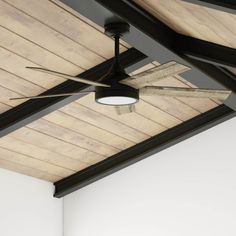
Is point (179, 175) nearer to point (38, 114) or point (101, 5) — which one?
point (38, 114)

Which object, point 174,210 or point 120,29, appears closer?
point 120,29

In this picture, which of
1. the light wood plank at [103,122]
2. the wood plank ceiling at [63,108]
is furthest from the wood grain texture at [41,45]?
the light wood plank at [103,122]

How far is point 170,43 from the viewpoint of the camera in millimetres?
3695

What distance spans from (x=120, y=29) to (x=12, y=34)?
1.97ft

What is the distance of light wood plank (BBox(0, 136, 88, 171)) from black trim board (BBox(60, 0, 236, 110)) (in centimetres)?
134

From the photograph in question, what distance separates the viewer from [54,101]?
410 cm

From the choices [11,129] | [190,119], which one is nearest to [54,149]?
[11,129]

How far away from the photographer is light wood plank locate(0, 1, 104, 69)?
3406 mm

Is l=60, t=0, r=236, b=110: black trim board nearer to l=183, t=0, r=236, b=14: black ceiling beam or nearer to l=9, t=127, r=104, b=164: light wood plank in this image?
l=183, t=0, r=236, b=14: black ceiling beam

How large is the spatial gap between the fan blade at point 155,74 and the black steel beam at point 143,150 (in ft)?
6.08

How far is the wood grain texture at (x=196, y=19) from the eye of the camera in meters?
3.25

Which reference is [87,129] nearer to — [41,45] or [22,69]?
[22,69]

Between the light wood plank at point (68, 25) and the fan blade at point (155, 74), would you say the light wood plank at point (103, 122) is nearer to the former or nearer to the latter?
the light wood plank at point (68, 25)

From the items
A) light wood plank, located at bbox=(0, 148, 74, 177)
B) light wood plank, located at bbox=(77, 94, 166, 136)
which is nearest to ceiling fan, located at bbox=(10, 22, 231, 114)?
light wood plank, located at bbox=(77, 94, 166, 136)
